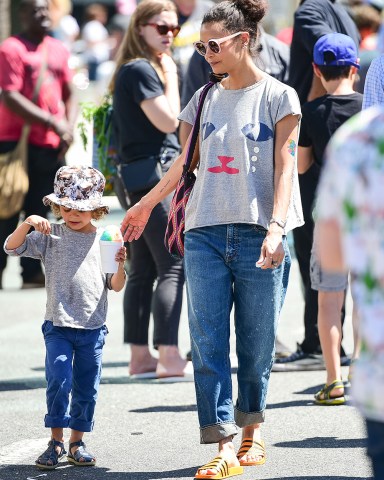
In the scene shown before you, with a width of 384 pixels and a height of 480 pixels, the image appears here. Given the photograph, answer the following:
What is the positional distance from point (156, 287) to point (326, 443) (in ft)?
6.69

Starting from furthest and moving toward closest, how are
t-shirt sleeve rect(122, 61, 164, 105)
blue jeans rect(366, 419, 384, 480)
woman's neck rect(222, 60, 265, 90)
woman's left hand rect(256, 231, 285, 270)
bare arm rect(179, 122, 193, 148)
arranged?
t-shirt sleeve rect(122, 61, 164, 105), bare arm rect(179, 122, 193, 148), woman's neck rect(222, 60, 265, 90), woman's left hand rect(256, 231, 285, 270), blue jeans rect(366, 419, 384, 480)

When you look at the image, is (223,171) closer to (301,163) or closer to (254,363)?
(254,363)

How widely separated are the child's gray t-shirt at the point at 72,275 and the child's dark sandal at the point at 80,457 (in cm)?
52

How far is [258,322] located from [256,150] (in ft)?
2.29

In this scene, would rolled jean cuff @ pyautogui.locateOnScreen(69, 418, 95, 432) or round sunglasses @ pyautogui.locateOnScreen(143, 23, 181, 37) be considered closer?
rolled jean cuff @ pyautogui.locateOnScreen(69, 418, 95, 432)

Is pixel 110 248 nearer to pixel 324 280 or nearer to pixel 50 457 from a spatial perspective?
pixel 50 457

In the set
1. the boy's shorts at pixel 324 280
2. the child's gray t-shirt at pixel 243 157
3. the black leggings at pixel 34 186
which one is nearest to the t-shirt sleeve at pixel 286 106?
the child's gray t-shirt at pixel 243 157

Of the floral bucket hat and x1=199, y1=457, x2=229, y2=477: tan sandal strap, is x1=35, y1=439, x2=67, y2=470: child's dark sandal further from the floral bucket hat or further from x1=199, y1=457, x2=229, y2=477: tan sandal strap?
the floral bucket hat

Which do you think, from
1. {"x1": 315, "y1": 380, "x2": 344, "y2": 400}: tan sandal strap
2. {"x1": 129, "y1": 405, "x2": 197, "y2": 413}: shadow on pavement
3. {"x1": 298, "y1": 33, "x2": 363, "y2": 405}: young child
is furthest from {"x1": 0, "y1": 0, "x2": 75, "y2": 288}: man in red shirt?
{"x1": 315, "y1": 380, "x2": 344, "y2": 400}: tan sandal strap

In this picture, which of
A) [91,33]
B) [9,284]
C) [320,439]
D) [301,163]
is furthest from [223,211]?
[91,33]

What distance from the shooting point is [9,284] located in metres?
11.4

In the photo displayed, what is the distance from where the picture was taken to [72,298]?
537 cm

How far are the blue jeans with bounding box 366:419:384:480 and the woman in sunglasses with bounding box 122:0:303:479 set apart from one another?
5.94ft

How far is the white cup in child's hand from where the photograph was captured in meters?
5.25
